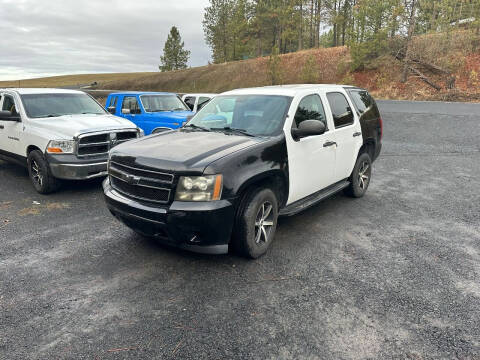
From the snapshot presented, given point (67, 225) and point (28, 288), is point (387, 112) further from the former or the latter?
point (28, 288)

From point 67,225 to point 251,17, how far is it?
52154 mm

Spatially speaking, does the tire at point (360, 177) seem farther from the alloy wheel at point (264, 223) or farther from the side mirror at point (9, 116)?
the side mirror at point (9, 116)

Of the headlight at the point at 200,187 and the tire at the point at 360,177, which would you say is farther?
the tire at the point at 360,177

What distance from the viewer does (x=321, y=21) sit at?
1810 inches

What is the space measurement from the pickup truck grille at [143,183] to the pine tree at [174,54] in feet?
210

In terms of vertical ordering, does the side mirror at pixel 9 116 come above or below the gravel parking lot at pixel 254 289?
above

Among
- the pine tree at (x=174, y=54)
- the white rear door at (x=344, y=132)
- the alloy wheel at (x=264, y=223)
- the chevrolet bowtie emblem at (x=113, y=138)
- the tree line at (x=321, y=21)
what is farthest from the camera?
the pine tree at (x=174, y=54)

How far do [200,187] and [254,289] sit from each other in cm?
112

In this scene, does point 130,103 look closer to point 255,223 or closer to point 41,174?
point 41,174

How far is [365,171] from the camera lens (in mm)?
6355

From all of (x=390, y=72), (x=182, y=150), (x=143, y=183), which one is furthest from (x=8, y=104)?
(x=390, y=72)

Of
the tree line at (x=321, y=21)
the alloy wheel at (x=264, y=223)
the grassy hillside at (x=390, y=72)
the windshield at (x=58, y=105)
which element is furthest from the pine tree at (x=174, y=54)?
the alloy wheel at (x=264, y=223)

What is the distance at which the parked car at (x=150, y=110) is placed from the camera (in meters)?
9.05

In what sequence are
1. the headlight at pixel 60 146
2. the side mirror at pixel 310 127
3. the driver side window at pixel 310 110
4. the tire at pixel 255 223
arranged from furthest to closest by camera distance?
the headlight at pixel 60 146 < the driver side window at pixel 310 110 < the side mirror at pixel 310 127 < the tire at pixel 255 223
